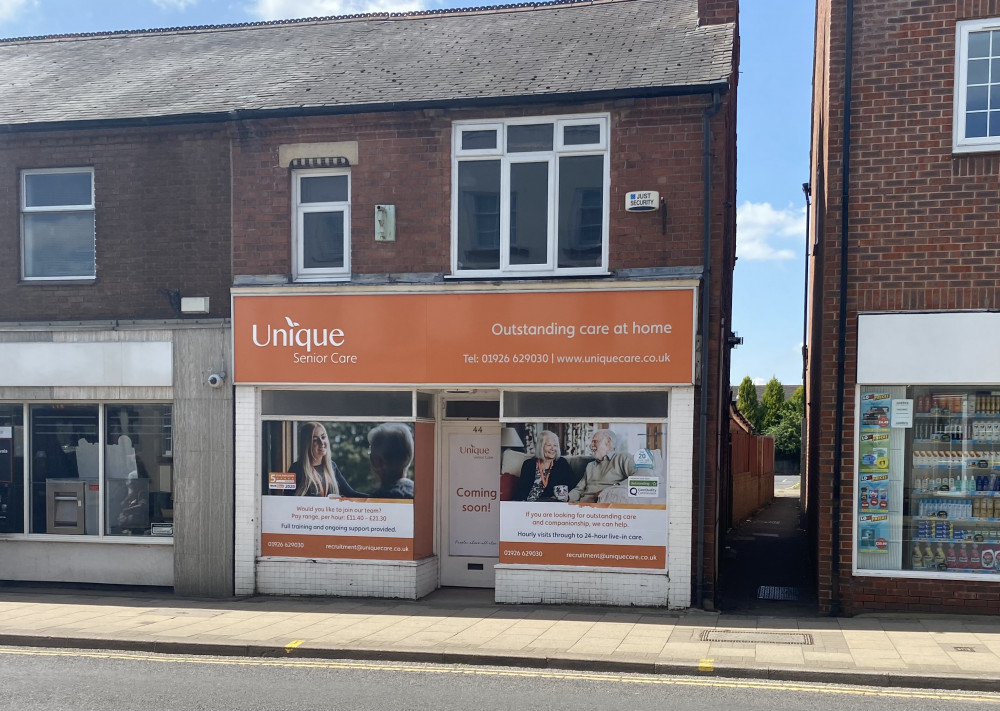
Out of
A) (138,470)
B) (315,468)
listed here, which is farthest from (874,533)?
(138,470)

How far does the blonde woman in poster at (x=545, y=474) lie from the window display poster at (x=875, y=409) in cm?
344

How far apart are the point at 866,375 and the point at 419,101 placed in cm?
623

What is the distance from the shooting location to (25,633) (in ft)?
32.8

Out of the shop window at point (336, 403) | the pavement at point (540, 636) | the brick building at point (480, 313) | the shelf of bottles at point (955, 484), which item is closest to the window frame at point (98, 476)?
the pavement at point (540, 636)

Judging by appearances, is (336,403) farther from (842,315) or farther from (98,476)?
(842,315)

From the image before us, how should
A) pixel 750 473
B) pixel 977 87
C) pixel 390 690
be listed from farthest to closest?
pixel 750 473, pixel 977 87, pixel 390 690

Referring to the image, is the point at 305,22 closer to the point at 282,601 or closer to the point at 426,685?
the point at 282,601

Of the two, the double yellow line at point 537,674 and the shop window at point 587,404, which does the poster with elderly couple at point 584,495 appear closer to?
the shop window at point 587,404

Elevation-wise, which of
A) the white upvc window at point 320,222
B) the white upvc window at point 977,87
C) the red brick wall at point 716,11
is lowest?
the white upvc window at point 320,222

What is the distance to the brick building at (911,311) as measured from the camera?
1052 cm

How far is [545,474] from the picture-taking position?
11594mm

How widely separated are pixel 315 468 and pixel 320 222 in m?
3.22

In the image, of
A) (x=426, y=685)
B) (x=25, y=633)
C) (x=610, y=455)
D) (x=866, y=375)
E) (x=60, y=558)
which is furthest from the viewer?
(x=60, y=558)

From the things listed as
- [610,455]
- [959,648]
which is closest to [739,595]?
[610,455]
